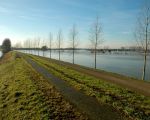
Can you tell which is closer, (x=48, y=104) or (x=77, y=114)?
(x=77, y=114)

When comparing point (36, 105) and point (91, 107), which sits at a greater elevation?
point (91, 107)

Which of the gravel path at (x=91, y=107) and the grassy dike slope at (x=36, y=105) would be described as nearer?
the gravel path at (x=91, y=107)

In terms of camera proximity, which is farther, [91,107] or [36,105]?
[36,105]

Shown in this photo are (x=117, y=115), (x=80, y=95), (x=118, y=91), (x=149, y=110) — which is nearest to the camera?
(x=117, y=115)

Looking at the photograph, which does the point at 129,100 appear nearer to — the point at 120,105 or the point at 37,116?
the point at 120,105

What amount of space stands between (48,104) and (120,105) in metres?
4.52

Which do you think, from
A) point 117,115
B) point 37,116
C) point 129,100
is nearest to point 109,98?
point 129,100

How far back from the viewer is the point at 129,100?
1455 centimetres

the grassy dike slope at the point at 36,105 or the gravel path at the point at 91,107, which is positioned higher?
the gravel path at the point at 91,107

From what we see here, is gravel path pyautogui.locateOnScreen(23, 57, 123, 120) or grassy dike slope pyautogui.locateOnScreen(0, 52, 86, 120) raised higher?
gravel path pyautogui.locateOnScreen(23, 57, 123, 120)

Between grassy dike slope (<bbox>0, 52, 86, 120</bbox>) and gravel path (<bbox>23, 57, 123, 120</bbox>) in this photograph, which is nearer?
gravel path (<bbox>23, 57, 123, 120</bbox>)

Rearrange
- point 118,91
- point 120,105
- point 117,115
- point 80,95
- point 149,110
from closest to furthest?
1. point 117,115
2. point 149,110
3. point 120,105
4. point 80,95
5. point 118,91

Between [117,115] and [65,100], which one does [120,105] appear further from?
[65,100]

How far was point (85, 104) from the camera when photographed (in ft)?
44.5
